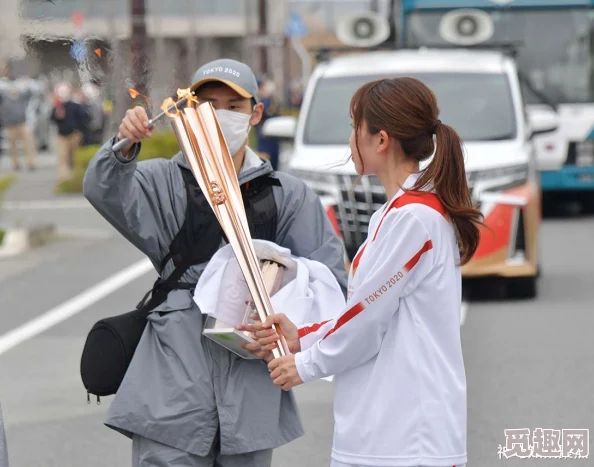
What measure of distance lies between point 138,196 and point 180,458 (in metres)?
0.79

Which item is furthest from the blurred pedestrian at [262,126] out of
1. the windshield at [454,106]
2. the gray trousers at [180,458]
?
the gray trousers at [180,458]

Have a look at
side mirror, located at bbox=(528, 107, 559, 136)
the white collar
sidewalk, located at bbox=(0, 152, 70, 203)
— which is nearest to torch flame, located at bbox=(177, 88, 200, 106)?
the white collar

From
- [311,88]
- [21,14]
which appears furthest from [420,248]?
[311,88]

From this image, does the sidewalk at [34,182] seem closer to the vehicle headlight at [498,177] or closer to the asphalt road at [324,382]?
the asphalt road at [324,382]

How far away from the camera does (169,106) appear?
12.5 ft

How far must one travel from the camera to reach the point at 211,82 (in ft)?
13.5

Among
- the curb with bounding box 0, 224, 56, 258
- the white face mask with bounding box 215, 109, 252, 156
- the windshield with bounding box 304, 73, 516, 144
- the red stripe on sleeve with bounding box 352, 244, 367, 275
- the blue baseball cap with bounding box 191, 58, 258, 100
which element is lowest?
the curb with bounding box 0, 224, 56, 258

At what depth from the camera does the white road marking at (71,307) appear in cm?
967

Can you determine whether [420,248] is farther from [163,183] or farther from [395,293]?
[163,183]

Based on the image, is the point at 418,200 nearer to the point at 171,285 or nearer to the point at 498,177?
the point at 171,285

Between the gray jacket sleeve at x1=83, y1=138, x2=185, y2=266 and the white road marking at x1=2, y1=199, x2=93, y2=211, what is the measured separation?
52.3 ft

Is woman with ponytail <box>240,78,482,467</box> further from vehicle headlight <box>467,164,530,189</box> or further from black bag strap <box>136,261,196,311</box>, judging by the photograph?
vehicle headlight <box>467,164,530,189</box>

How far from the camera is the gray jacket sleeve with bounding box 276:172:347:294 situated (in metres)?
4.15

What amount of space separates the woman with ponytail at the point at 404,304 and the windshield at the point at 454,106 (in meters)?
7.64
